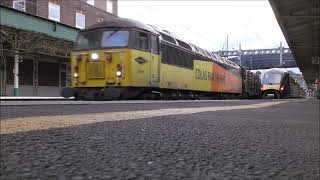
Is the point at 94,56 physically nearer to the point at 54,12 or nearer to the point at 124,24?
the point at 124,24

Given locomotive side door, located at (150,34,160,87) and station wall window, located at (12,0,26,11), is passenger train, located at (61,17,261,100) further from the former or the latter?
station wall window, located at (12,0,26,11)

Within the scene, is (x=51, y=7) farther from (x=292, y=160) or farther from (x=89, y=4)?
(x=292, y=160)

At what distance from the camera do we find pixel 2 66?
994 inches

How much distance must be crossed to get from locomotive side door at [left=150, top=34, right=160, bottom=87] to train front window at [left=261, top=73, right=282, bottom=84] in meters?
27.2

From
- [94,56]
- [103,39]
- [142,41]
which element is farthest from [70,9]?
[142,41]

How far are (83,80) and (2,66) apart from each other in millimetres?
11859

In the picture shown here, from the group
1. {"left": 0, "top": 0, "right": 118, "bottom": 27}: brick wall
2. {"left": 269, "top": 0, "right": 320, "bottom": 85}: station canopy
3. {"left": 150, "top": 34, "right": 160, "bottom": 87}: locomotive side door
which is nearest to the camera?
{"left": 150, "top": 34, "right": 160, "bottom": 87}: locomotive side door

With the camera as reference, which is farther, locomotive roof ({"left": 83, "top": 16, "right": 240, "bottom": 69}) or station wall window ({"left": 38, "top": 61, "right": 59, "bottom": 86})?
station wall window ({"left": 38, "top": 61, "right": 59, "bottom": 86})

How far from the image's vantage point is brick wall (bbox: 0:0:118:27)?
33.7 meters

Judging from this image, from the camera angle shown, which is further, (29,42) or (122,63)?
(29,42)

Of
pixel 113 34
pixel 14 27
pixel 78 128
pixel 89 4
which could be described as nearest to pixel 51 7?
pixel 89 4

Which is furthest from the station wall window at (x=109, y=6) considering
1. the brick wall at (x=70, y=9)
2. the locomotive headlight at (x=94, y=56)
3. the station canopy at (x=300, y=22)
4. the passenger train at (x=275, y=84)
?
the locomotive headlight at (x=94, y=56)

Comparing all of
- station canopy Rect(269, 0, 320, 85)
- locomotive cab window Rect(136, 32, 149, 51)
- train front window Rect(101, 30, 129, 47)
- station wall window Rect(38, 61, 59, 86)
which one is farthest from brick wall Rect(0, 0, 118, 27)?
locomotive cab window Rect(136, 32, 149, 51)

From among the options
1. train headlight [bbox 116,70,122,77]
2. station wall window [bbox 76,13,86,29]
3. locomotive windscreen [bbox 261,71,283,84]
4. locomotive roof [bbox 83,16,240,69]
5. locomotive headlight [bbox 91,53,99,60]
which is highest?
station wall window [bbox 76,13,86,29]
